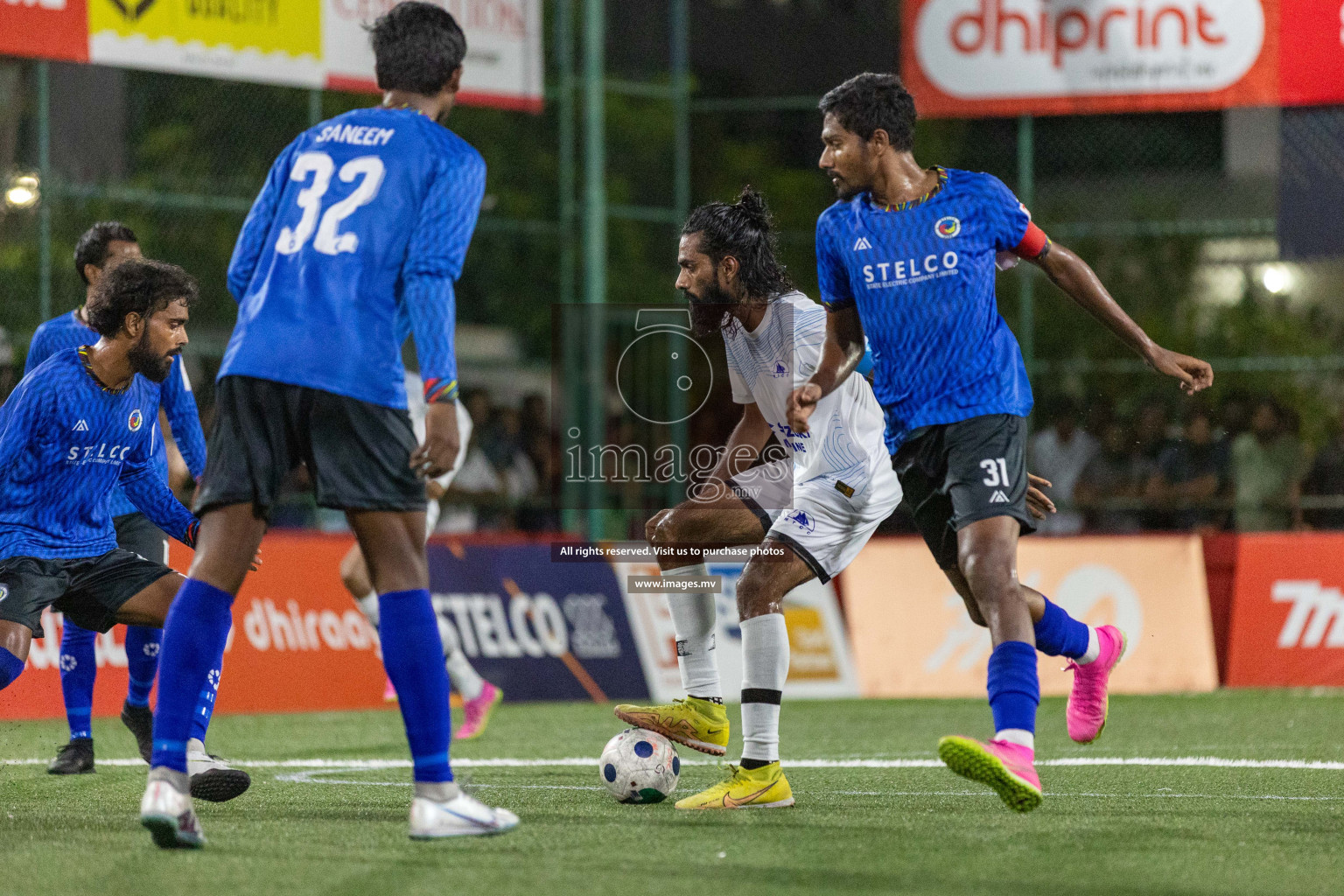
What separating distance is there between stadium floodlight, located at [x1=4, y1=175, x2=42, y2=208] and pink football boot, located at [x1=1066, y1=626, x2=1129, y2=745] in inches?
345

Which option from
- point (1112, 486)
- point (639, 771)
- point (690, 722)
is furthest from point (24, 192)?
point (1112, 486)

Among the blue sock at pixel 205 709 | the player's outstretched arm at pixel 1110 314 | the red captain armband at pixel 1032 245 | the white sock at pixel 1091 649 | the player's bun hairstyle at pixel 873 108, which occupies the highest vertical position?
the player's bun hairstyle at pixel 873 108

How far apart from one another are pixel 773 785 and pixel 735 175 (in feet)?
51.9

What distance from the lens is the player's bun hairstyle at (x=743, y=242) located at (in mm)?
6270

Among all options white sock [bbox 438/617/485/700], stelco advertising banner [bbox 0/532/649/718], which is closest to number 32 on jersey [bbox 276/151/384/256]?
white sock [bbox 438/617/485/700]

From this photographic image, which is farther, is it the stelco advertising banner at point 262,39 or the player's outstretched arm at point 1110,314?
the stelco advertising banner at point 262,39

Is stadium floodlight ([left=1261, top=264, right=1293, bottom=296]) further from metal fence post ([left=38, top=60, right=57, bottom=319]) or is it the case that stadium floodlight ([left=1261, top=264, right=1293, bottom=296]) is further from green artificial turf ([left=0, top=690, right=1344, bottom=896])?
metal fence post ([left=38, top=60, right=57, bottom=319])

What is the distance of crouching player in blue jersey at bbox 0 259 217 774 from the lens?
19.8 ft

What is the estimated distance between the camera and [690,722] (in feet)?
20.2

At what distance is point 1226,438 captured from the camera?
13289 mm

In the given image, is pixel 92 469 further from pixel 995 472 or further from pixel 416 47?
pixel 995 472

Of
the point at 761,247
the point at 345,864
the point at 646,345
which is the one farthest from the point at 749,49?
the point at 345,864

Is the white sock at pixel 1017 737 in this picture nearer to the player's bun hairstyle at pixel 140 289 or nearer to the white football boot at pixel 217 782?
the white football boot at pixel 217 782

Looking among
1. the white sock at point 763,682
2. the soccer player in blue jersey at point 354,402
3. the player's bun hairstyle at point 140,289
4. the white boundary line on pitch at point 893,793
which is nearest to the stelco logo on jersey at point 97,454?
the player's bun hairstyle at point 140,289
